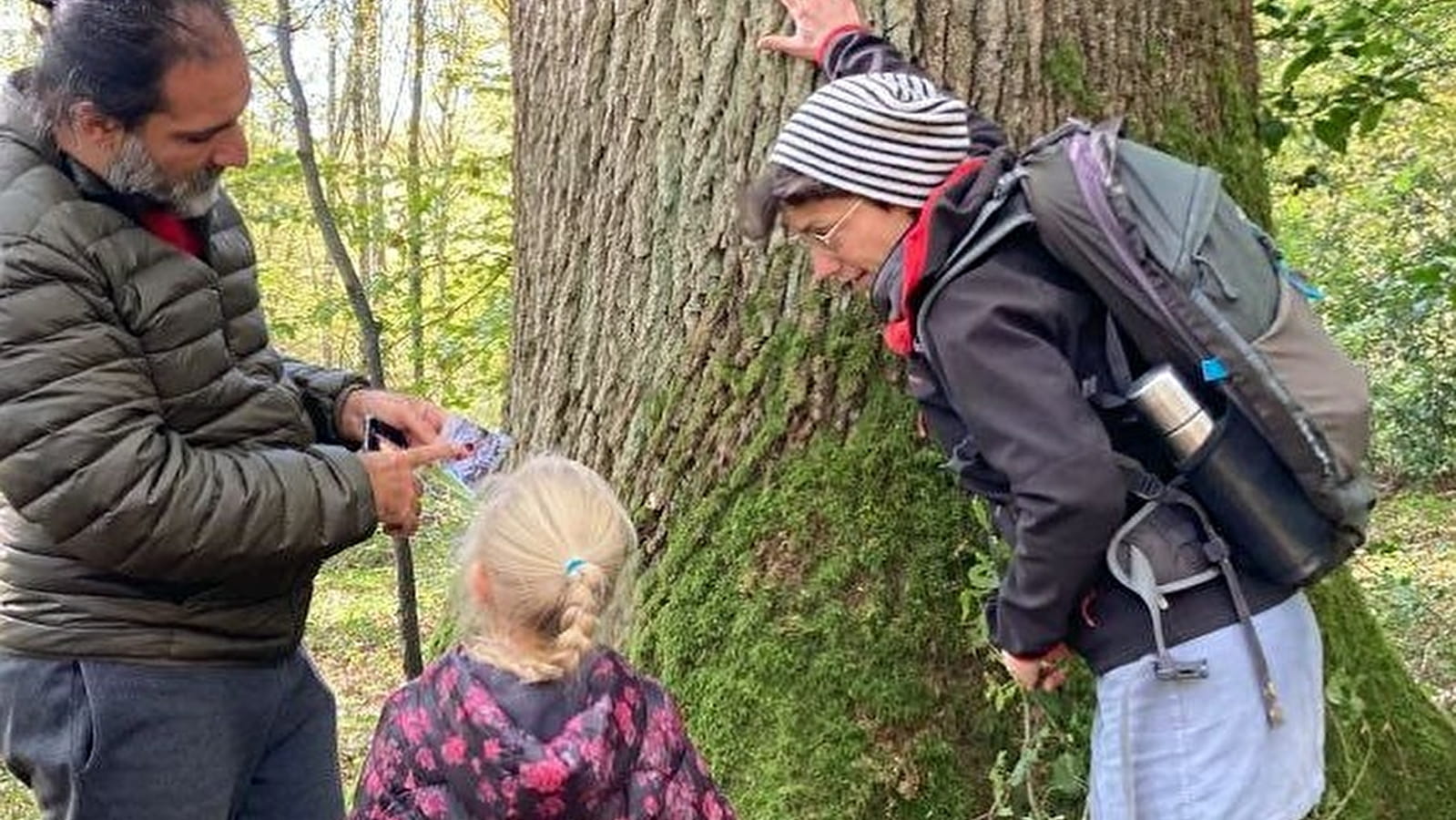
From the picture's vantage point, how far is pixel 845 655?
114 inches

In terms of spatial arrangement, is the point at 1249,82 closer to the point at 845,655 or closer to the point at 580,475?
the point at 845,655

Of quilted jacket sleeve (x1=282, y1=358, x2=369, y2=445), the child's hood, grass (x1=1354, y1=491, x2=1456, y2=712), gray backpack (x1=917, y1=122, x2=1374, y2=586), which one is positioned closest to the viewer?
gray backpack (x1=917, y1=122, x2=1374, y2=586)

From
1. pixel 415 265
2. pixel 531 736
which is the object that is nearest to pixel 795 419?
pixel 531 736

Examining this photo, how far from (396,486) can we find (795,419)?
86 cm

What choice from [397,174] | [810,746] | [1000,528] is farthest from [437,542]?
[1000,528]

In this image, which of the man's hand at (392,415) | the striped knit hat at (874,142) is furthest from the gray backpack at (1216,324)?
the man's hand at (392,415)

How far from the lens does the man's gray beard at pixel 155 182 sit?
2.16m

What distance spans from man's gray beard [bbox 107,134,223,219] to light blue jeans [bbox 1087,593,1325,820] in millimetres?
1547

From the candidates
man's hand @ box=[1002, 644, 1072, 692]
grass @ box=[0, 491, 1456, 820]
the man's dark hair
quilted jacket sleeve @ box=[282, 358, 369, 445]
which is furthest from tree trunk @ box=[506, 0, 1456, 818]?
the man's dark hair

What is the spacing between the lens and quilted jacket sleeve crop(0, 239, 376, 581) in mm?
2070

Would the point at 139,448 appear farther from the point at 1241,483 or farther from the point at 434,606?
the point at 434,606

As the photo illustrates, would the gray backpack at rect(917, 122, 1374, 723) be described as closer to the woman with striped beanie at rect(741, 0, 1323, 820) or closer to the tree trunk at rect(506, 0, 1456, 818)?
the woman with striped beanie at rect(741, 0, 1323, 820)

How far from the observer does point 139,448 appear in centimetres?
213

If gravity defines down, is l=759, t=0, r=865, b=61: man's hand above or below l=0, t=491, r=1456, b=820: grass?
above
